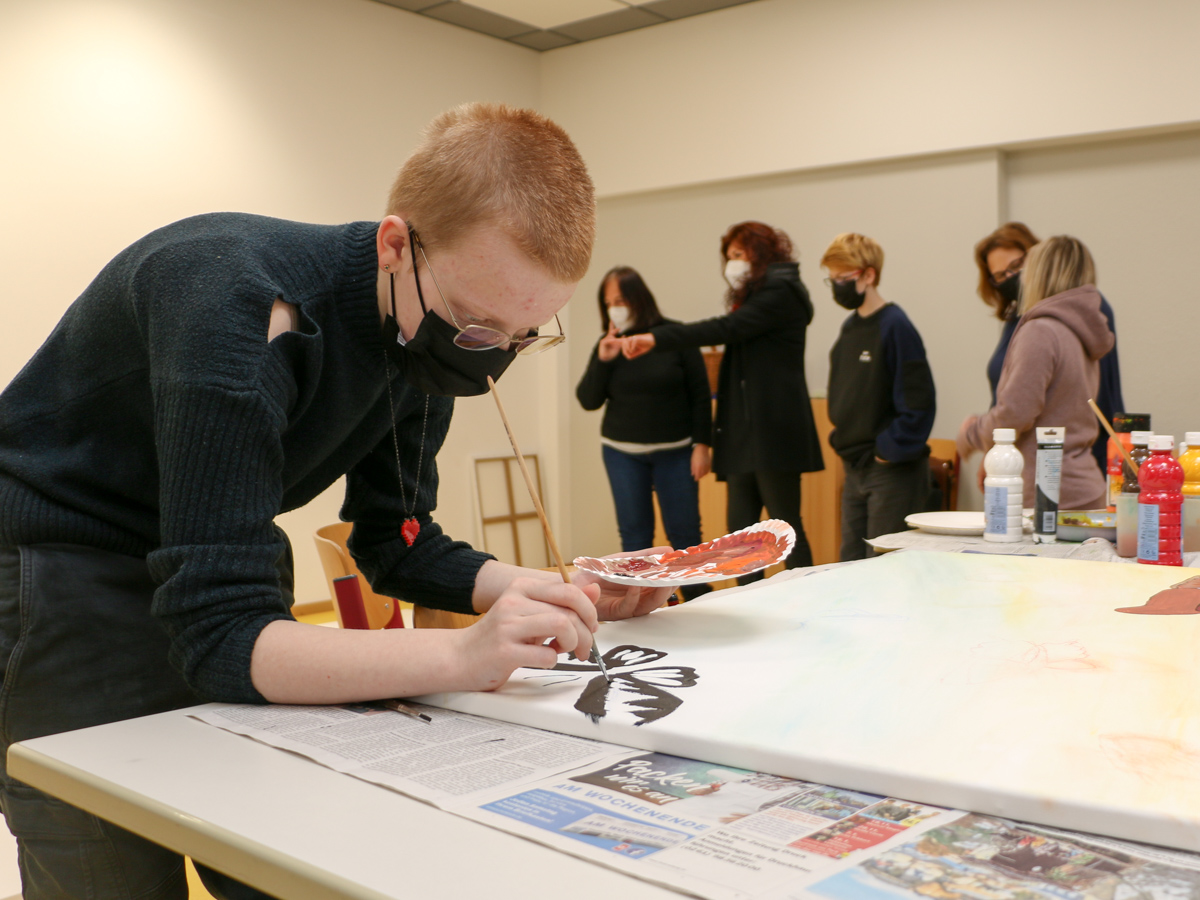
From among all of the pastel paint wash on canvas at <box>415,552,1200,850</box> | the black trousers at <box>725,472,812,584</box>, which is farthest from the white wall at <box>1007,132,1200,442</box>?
the pastel paint wash on canvas at <box>415,552,1200,850</box>

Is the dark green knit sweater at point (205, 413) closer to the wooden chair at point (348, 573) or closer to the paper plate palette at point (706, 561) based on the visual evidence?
the paper plate palette at point (706, 561)

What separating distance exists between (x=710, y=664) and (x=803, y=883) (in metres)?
0.43

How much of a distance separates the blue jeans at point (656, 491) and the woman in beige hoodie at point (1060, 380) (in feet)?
5.43

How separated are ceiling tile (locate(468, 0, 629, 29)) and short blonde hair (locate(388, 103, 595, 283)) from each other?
14.9 feet

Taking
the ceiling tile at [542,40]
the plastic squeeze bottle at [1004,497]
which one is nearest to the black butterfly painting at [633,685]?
the plastic squeeze bottle at [1004,497]

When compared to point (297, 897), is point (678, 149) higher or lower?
higher

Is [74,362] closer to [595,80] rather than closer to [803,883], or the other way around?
[803,883]

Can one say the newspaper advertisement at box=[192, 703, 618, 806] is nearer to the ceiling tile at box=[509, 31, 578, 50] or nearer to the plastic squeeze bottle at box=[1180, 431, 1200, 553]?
the plastic squeeze bottle at box=[1180, 431, 1200, 553]

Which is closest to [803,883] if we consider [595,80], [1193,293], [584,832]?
[584,832]

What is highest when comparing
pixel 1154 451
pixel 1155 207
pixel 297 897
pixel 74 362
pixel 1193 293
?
pixel 1155 207

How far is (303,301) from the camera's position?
968mm

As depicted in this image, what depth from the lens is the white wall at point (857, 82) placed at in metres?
4.07

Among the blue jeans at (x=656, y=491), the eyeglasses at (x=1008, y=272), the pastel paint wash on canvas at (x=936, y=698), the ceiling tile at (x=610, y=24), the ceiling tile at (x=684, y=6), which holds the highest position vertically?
the ceiling tile at (x=610, y=24)

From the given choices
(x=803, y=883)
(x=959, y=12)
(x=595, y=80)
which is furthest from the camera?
(x=595, y=80)
